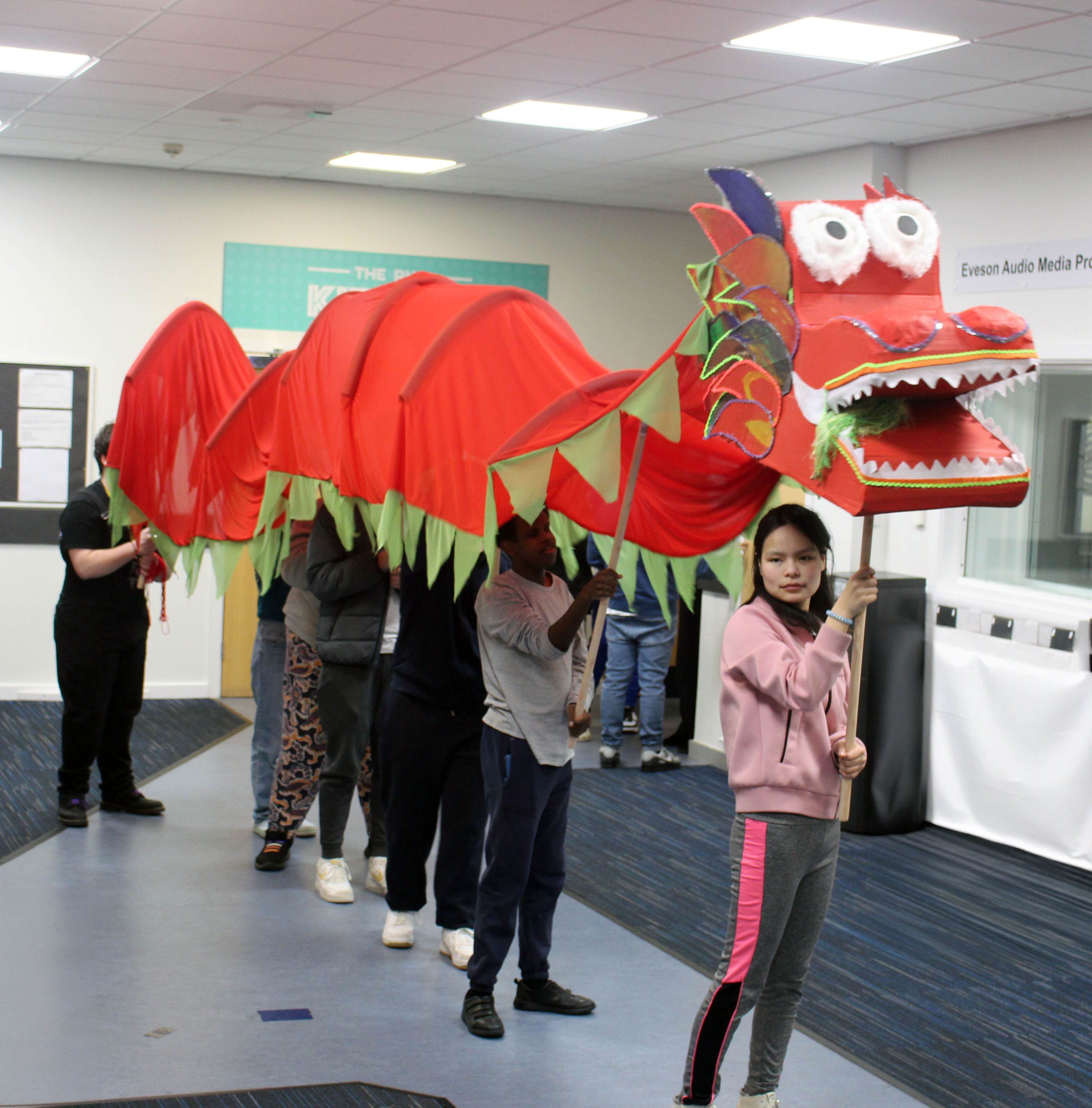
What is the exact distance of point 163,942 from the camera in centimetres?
425

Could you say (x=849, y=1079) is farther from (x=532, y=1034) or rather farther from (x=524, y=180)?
(x=524, y=180)

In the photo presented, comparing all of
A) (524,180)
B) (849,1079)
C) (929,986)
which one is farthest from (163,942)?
(524,180)

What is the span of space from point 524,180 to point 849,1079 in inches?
232

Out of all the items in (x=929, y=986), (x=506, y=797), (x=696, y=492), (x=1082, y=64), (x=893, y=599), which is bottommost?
(x=929, y=986)

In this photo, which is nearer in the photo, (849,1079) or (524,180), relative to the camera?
(849,1079)

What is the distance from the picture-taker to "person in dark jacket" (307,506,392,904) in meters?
4.54

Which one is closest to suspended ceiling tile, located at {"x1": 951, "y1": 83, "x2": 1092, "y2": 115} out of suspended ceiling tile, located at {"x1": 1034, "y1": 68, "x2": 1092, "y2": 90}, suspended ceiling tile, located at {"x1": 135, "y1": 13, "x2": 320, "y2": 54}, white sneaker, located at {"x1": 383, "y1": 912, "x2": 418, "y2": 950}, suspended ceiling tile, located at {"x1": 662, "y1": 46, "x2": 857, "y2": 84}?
suspended ceiling tile, located at {"x1": 1034, "y1": 68, "x2": 1092, "y2": 90}

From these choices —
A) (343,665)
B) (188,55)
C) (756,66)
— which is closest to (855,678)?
(343,665)

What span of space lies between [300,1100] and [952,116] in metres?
4.64

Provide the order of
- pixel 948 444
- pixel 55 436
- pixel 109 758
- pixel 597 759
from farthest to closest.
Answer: pixel 55 436
pixel 597 759
pixel 109 758
pixel 948 444

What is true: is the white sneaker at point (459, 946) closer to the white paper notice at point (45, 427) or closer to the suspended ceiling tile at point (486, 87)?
the suspended ceiling tile at point (486, 87)

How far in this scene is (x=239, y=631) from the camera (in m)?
8.34

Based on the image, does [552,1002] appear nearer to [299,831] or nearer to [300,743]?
[300,743]

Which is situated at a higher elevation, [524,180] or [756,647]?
[524,180]
